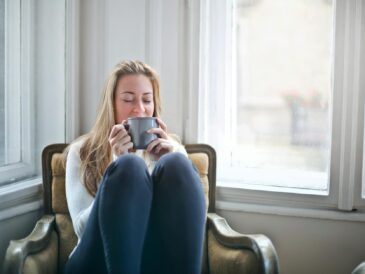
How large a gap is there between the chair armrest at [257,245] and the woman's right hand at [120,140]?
1.59 feet

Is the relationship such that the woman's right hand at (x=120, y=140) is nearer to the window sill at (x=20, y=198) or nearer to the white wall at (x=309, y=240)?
the window sill at (x=20, y=198)

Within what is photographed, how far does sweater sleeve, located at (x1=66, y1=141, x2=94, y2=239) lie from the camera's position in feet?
5.70

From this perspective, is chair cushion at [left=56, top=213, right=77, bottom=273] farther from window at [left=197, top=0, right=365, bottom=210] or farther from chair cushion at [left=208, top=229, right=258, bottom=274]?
window at [left=197, top=0, right=365, bottom=210]

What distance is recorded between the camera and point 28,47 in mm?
2234

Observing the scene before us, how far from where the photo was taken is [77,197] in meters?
1.79

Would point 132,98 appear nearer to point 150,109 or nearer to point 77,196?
point 150,109

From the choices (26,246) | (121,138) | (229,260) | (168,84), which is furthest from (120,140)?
(168,84)

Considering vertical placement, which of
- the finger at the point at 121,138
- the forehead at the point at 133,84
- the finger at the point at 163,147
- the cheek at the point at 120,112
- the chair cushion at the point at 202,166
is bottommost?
the chair cushion at the point at 202,166

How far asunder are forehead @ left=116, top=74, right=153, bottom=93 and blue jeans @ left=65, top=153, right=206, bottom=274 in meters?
0.42

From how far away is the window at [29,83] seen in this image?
83.4 inches

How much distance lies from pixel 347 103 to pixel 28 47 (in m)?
1.33

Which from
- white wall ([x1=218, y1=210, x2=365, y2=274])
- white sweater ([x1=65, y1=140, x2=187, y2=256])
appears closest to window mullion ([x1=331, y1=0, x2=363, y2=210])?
white wall ([x1=218, y1=210, x2=365, y2=274])

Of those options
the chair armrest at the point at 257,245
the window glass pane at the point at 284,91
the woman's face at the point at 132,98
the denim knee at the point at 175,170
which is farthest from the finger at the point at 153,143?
the window glass pane at the point at 284,91

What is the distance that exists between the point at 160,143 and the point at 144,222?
12.1 inches
